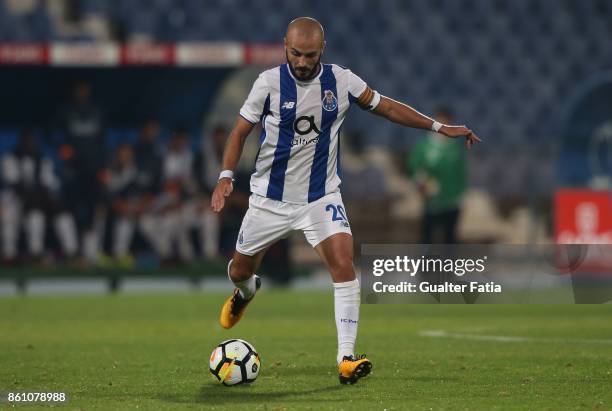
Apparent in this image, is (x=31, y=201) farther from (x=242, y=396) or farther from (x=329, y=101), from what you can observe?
(x=242, y=396)

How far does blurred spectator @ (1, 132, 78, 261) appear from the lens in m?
17.0

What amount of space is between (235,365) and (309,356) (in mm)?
1606

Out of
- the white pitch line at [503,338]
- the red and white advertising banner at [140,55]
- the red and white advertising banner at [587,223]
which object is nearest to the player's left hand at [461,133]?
the white pitch line at [503,338]

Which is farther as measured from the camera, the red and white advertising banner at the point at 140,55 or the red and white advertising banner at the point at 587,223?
the red and white advertising banner at the point at 140,55

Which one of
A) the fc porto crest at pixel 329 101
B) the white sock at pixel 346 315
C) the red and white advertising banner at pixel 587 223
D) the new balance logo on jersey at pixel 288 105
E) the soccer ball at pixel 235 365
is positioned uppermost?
the red and white advertising banner at pixel 587 223

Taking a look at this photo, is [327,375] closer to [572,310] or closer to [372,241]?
[572,310]

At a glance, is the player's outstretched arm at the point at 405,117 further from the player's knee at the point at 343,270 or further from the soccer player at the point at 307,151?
the player's knee at the point at 343,270

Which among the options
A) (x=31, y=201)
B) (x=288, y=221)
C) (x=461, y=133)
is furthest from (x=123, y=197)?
(x=461, y=133)

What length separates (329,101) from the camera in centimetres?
745

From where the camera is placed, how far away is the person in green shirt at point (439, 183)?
1501cm

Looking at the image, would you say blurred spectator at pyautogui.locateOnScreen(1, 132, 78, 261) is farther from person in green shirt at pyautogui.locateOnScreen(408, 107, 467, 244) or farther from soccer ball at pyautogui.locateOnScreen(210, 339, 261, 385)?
soccer ball at pyautogui.locateOnScreen(210, 339, 261, 385)

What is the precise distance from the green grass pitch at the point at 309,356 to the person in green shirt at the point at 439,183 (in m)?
1.77

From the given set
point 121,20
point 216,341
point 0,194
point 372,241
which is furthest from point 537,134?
point 216,341

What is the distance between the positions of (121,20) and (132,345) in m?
13.0
